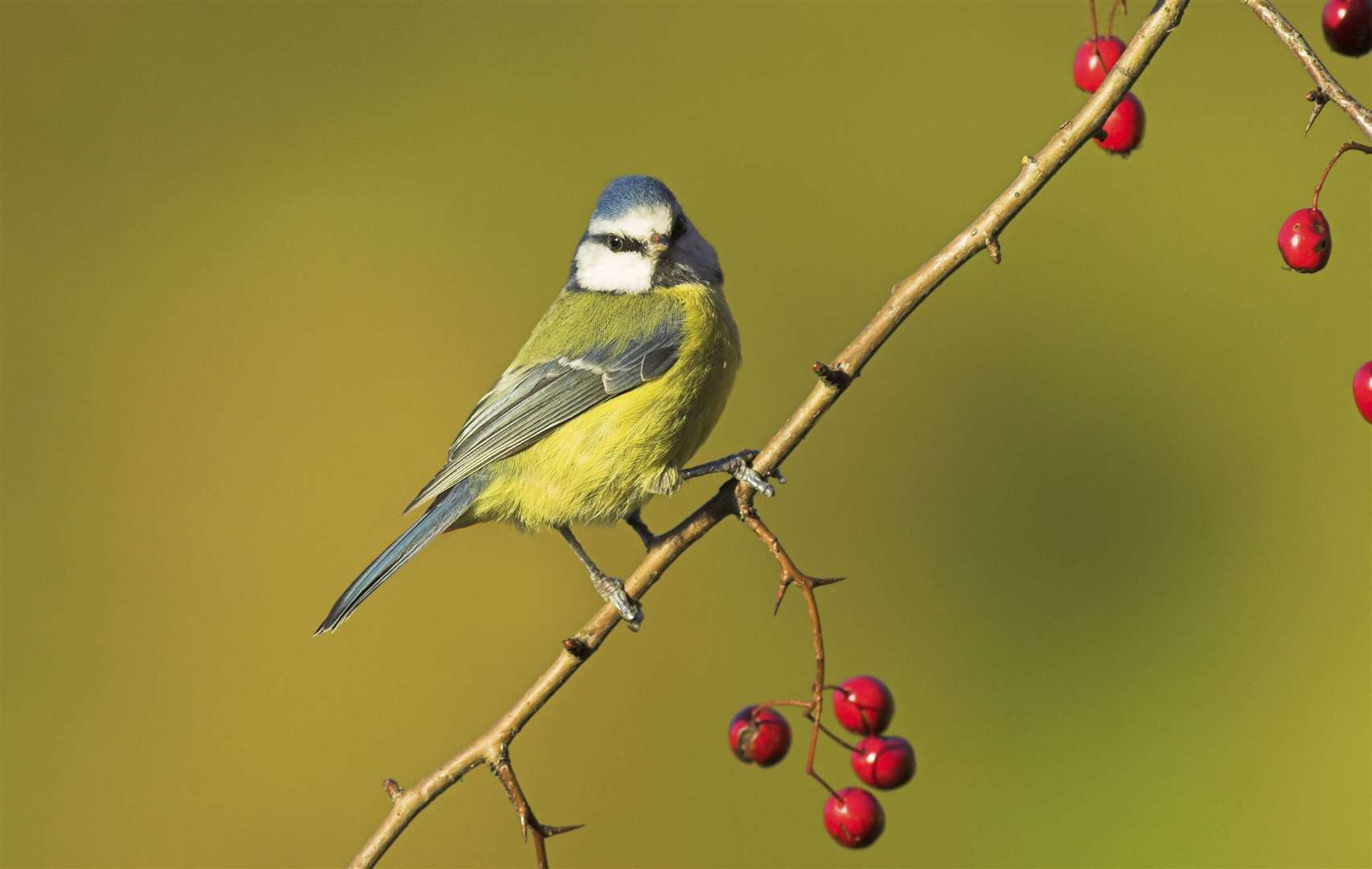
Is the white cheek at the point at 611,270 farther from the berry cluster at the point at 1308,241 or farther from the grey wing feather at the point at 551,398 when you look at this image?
the berry cluster at the point at 1308,241

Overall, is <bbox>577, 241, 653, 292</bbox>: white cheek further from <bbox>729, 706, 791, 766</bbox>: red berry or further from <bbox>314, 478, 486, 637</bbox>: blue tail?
<bbox>729, 706, 791, 766</bbox>: red berry

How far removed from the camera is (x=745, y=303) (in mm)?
3471

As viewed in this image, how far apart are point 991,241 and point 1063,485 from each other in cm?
207

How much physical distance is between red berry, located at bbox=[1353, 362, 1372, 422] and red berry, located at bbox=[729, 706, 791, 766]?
89cm

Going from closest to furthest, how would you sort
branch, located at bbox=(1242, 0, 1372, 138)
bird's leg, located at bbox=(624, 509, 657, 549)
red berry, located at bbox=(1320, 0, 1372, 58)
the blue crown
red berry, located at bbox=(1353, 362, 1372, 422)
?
branch, located at bbox=(1242, 0, 1372, 138)
red berry, located at bbox=(1353, 362, 1372, 422)
red berry, located at bbox=(1320, 0, 1372, 58)
bird's leg, located at bbox=(624, 509, 657, 549)
the blue crown

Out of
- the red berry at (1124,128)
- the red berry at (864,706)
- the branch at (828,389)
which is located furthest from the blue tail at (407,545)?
the red berry at (1124,128)

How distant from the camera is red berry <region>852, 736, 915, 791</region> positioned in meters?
1.74

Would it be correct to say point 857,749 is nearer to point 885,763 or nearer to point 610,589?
point 885,763

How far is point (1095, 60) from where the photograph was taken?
1.79m

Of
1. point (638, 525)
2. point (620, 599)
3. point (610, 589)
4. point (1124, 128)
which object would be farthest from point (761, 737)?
point (1124, 128)

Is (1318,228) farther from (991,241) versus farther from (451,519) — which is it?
(451,519)

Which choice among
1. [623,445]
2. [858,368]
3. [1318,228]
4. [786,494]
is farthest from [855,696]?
[786,494]

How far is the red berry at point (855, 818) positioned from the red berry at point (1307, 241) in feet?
2.95

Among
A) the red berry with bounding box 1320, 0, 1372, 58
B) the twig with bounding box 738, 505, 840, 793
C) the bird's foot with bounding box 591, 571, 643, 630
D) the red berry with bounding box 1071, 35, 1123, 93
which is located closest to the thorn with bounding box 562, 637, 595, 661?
the bird's foot with bounding box 591, 571, 643, 630
